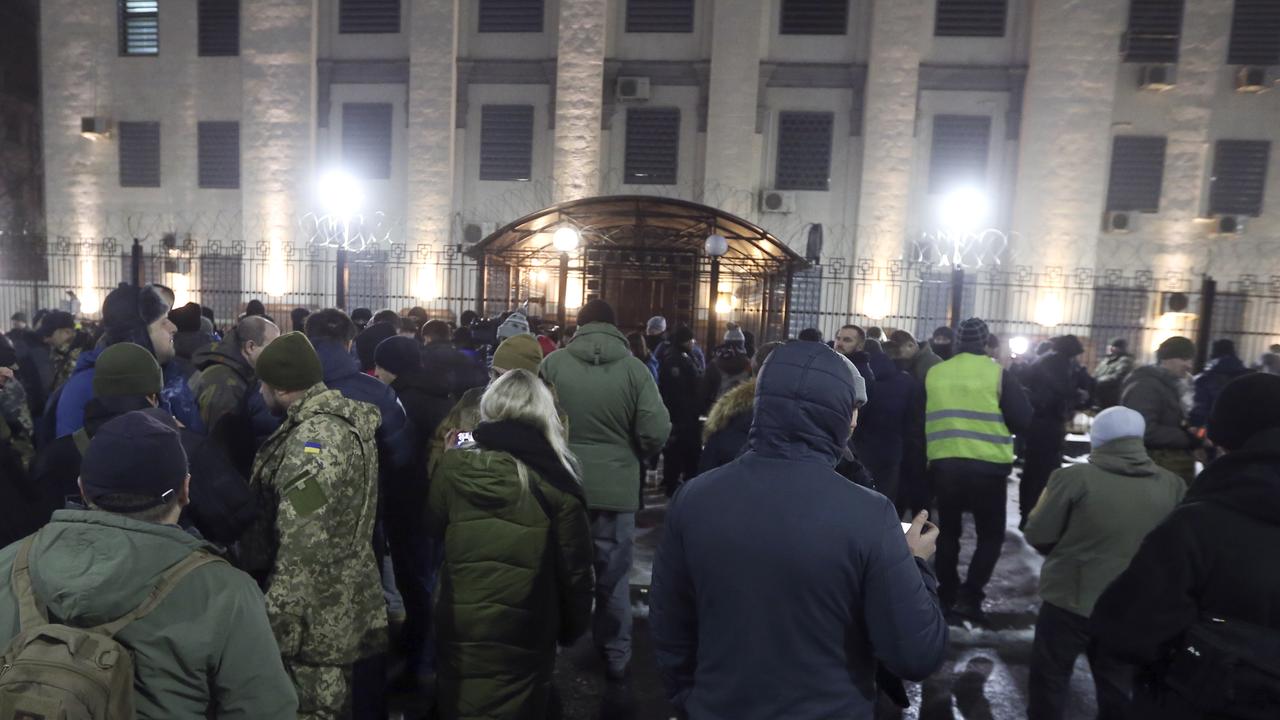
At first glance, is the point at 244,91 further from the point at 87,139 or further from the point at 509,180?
the point at 509,180

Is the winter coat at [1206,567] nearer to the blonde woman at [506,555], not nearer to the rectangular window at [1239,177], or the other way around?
the blonde woman at [506,555]

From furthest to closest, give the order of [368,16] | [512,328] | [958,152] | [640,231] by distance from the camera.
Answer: [368,16] → [958,152] → [640,231] → [512,328]

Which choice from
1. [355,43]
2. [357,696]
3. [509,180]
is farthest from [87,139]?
[357,696]

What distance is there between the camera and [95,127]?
19500mm

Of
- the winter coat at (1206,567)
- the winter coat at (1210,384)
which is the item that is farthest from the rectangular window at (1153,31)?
the winter coat at (1206,567)

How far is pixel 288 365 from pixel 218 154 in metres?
19.6

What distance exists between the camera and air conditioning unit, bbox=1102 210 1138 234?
57.0ft

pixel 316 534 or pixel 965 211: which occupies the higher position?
pixel 965 211

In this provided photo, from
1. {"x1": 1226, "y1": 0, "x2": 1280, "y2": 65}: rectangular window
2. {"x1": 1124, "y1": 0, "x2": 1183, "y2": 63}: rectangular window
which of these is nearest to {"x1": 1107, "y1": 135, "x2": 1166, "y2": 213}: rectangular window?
{"x1": 1124, "y1": 0, "x2": 1183, "y2": 63}: rectangular window

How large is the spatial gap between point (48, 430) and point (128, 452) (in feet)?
10.3

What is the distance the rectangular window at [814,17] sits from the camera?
18.3 m

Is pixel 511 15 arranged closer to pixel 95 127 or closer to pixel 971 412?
pixel 95 127

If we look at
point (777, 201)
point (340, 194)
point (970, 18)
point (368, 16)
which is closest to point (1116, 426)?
point (777, 201)

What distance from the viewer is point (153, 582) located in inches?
71.0
